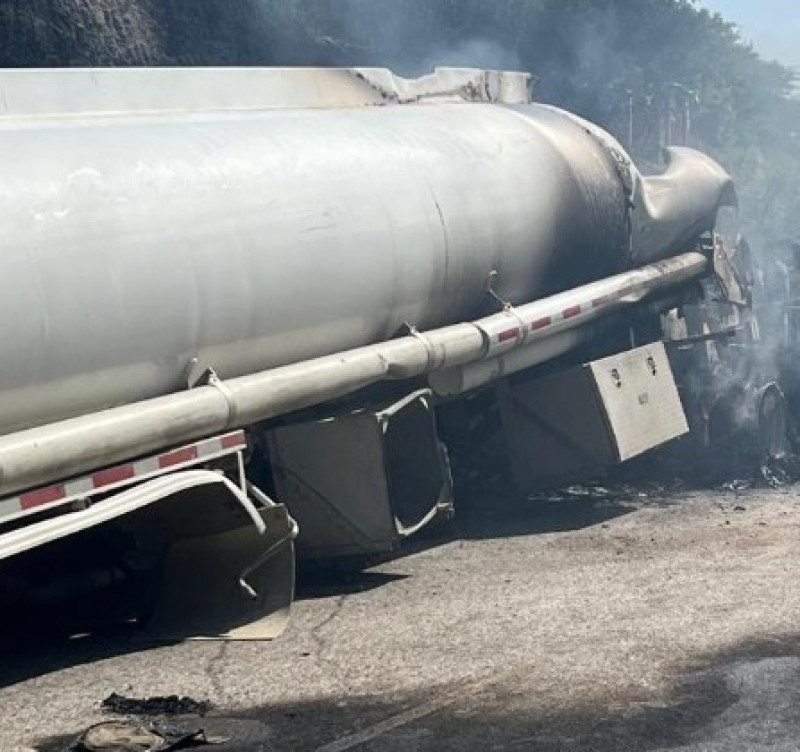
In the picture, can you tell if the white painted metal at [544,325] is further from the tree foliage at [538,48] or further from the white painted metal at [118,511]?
the tree foliage at [538,48]

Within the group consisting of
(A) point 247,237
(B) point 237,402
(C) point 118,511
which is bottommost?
(C) point 118,511

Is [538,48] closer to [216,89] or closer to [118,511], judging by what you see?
[216,89]

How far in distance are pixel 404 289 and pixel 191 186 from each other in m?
1.78

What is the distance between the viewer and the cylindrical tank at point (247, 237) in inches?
267

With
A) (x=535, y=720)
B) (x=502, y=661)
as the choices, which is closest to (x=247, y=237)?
(x=502, y=661)

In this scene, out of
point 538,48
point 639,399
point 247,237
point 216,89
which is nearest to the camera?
point 247,237

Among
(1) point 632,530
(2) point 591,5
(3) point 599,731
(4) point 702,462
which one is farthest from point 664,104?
(3) point 599,731

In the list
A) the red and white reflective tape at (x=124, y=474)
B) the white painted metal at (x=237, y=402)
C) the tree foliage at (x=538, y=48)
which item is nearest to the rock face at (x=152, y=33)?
the tree foliage at (x=538, y=48)

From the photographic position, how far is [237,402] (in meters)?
7.63

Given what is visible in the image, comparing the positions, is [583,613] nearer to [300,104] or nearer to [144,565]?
[144,565]

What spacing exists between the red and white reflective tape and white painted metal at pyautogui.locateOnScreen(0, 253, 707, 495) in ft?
0.15

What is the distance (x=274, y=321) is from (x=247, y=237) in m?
0.45

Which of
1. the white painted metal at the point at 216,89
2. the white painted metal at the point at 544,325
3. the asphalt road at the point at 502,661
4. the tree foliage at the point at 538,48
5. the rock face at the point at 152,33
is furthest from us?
the tree foliage at the point at 538,48

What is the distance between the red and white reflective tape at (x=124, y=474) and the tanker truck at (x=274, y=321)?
0.04 feet
